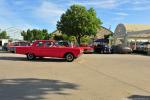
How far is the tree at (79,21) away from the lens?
54.4 m

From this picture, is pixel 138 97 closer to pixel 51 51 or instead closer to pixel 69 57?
pixel 69 57

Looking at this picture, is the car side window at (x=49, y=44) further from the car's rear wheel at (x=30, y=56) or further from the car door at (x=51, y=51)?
the car's rear wheel at (x=30, y=56)

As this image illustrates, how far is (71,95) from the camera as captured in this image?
970cm

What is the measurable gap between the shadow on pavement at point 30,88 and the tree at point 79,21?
41651 millimetres

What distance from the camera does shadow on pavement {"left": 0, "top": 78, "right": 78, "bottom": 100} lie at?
9391 millimetres

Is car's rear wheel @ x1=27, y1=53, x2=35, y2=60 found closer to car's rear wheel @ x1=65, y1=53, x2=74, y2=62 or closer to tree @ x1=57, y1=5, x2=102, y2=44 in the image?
car's rear wheel @ x1=65, y1=53, x2=74, y2=62

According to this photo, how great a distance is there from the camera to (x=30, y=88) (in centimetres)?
1080

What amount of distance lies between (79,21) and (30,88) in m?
44.1

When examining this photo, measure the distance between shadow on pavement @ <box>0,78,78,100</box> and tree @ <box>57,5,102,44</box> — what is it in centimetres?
4165

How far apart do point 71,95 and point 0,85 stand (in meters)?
2.97

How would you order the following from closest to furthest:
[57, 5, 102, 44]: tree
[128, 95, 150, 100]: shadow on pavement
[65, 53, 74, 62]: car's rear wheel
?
1. [128, 95, 150, 100]: shadow on pavement
2. [65, 53, 74, 62]: car's rear wheel
3. [57, 5, 102, 44]: tree

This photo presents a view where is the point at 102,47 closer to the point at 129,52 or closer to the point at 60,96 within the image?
the point at 129,52

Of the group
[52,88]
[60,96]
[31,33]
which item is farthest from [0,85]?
[31,33]

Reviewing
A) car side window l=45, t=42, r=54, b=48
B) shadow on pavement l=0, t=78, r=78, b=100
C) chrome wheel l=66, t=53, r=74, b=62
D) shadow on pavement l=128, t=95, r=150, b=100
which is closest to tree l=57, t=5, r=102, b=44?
car side window l=45, t=42, r=54, b=48
